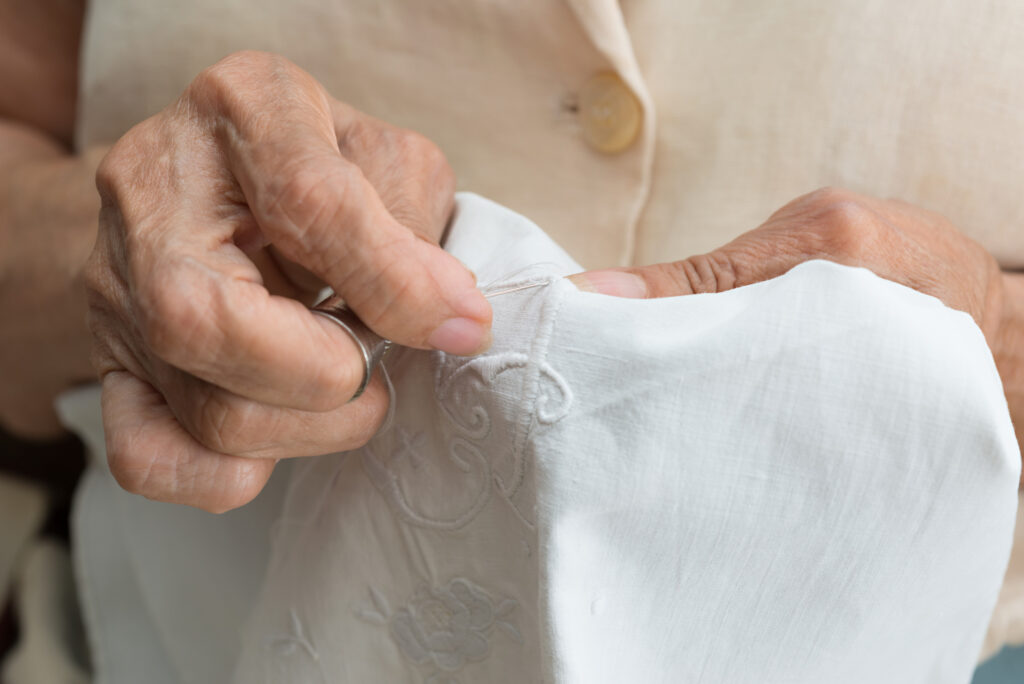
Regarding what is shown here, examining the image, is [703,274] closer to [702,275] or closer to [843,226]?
[702,275]

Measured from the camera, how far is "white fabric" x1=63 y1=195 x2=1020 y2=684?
1.56 feet

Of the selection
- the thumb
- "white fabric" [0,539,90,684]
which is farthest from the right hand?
"white fabric" [0,539,90,684]

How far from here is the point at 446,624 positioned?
62 centimetres

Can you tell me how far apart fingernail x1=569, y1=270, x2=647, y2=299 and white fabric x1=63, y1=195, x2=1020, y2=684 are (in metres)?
0.03

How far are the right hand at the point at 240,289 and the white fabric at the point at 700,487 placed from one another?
0.07m

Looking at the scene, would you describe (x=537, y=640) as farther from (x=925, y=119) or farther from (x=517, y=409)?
(x=925, y=119)

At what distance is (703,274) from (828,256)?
3.8 inches

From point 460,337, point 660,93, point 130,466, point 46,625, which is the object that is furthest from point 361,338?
point 46,625

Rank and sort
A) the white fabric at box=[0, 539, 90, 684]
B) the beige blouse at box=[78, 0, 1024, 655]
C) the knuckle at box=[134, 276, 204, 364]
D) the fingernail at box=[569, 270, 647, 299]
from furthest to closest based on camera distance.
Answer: the white fabric at box=[0, 539, 90, 684] → the beige blouse at box=[78, 0, 1024, 655] → the fingernail at box=[569, 270, 647, 299] → the knuckle at box=[134, 276, 204, 364]

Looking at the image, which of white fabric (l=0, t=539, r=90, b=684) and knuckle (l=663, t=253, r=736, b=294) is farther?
white fabric (l=0, t=539, r=90, b=684)

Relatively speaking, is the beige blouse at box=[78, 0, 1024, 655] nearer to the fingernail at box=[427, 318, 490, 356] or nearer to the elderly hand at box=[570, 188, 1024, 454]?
the elderly hand at box=[570, 188, 1024, 454]

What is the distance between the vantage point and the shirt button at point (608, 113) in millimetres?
803

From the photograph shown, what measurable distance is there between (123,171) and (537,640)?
484 millimetres

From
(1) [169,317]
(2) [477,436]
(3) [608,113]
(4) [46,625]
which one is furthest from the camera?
(4) [46,625]
